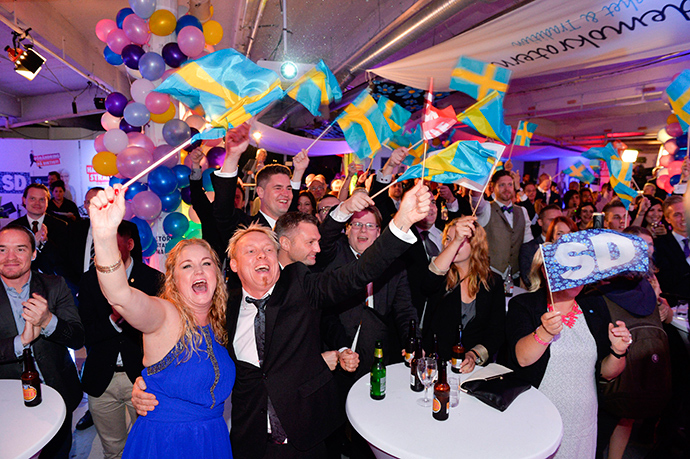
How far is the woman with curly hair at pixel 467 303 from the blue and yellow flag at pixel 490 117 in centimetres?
70

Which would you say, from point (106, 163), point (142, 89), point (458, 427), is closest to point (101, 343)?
point (458, 427)

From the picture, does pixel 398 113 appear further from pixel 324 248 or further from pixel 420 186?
pixel 420 186

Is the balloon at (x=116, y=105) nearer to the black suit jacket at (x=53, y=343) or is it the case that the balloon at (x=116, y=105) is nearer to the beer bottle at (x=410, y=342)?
the black suit jacket at (x=53, y=343)

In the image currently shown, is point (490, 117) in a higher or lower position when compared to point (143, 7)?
lower

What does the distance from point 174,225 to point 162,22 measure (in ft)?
6.80

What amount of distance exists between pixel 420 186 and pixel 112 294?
1.39 metres

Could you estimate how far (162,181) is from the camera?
14.8 ft

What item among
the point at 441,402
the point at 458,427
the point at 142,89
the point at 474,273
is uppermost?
the point at 142,89

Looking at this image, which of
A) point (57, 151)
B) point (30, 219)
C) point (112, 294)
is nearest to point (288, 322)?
point (112, 294)

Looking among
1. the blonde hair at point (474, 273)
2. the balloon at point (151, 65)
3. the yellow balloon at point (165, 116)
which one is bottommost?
the blonde hair at point (474, 273)

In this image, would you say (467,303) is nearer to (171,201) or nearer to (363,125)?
(363,125)

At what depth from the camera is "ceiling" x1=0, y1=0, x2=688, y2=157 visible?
6.05 meters

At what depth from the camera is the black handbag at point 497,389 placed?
86.0 inches

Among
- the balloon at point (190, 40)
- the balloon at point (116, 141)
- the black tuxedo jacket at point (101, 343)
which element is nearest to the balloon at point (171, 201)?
the balloon at point (116, 141)
